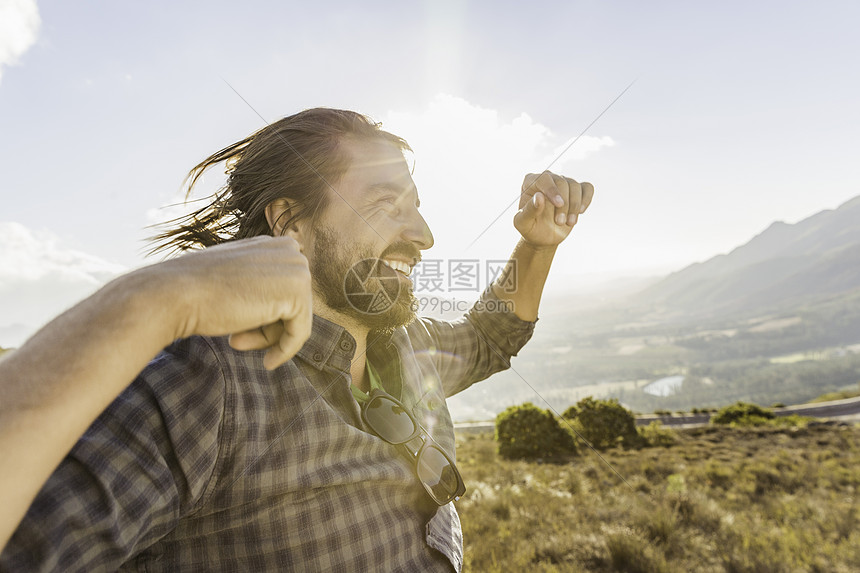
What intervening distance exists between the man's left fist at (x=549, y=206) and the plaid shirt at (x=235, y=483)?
125 centimetres

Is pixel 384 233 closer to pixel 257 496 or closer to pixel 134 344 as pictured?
pixel 257 496

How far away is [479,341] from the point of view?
2875 millimetres

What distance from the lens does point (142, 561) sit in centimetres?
132

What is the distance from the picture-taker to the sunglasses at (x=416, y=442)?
177cm

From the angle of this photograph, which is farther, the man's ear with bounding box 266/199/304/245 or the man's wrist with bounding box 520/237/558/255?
the man's wrist with bounding box 520/237/558/255

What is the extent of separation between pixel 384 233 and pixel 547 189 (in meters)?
0.85

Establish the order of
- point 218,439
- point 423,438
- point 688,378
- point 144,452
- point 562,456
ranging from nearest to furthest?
point 144,452
point 218,439
point 423,438
point 562,456
point 688,378

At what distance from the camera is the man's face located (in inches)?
85.1

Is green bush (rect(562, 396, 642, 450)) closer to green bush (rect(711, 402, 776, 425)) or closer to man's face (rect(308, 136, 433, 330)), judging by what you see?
green bush (rect(711, 402, 776, 425))

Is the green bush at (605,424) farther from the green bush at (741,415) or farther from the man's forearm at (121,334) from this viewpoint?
the man's forearm at (121,334)

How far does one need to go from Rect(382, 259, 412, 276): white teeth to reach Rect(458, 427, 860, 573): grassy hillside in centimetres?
381

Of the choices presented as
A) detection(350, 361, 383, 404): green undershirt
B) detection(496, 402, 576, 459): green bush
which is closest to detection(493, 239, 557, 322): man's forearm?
detection(350, 361, 383, 404): green undershirt

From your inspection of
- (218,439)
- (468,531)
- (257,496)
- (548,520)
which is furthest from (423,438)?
(548,520)

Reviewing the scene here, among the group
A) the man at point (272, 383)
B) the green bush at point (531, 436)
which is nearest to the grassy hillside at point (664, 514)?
the green bush at point (531, 436)
